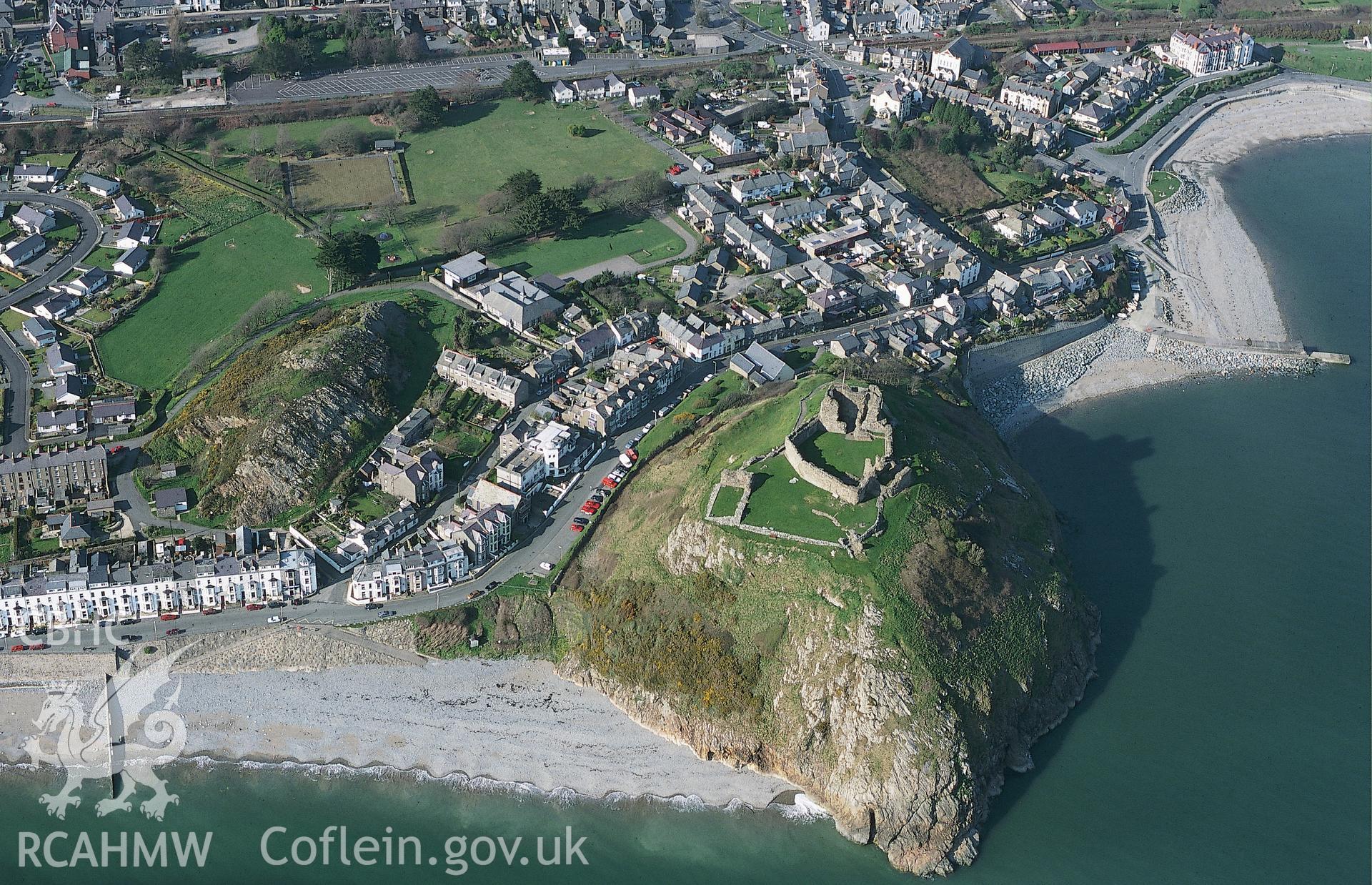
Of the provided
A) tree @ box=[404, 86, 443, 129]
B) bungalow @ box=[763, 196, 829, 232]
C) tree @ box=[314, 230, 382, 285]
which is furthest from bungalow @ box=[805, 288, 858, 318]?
tree @ box=[404, 86, 443, 129]

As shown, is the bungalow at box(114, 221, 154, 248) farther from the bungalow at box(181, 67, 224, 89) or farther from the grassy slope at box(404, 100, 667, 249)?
the bungalow at box(181, 67, 224, 89)

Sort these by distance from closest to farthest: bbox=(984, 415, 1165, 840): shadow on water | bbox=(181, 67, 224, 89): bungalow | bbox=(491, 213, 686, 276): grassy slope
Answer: bbox=(984, 415, 1165, 840): shadow on water < bbox=(491, 213, 686, 276): grassy slope < bbox=(181, 67, 224, 89): bungalow

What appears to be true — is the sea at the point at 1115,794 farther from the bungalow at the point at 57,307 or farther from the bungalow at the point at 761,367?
the bungalow at the point at 57,307

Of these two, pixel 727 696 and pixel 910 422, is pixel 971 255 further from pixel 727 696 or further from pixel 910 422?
pixel 727 696

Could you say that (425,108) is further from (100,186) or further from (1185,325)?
(1185,325)

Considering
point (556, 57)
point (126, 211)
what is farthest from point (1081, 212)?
point (126, 211)

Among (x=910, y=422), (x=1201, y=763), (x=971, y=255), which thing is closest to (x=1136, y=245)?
(x=971, y=255)
